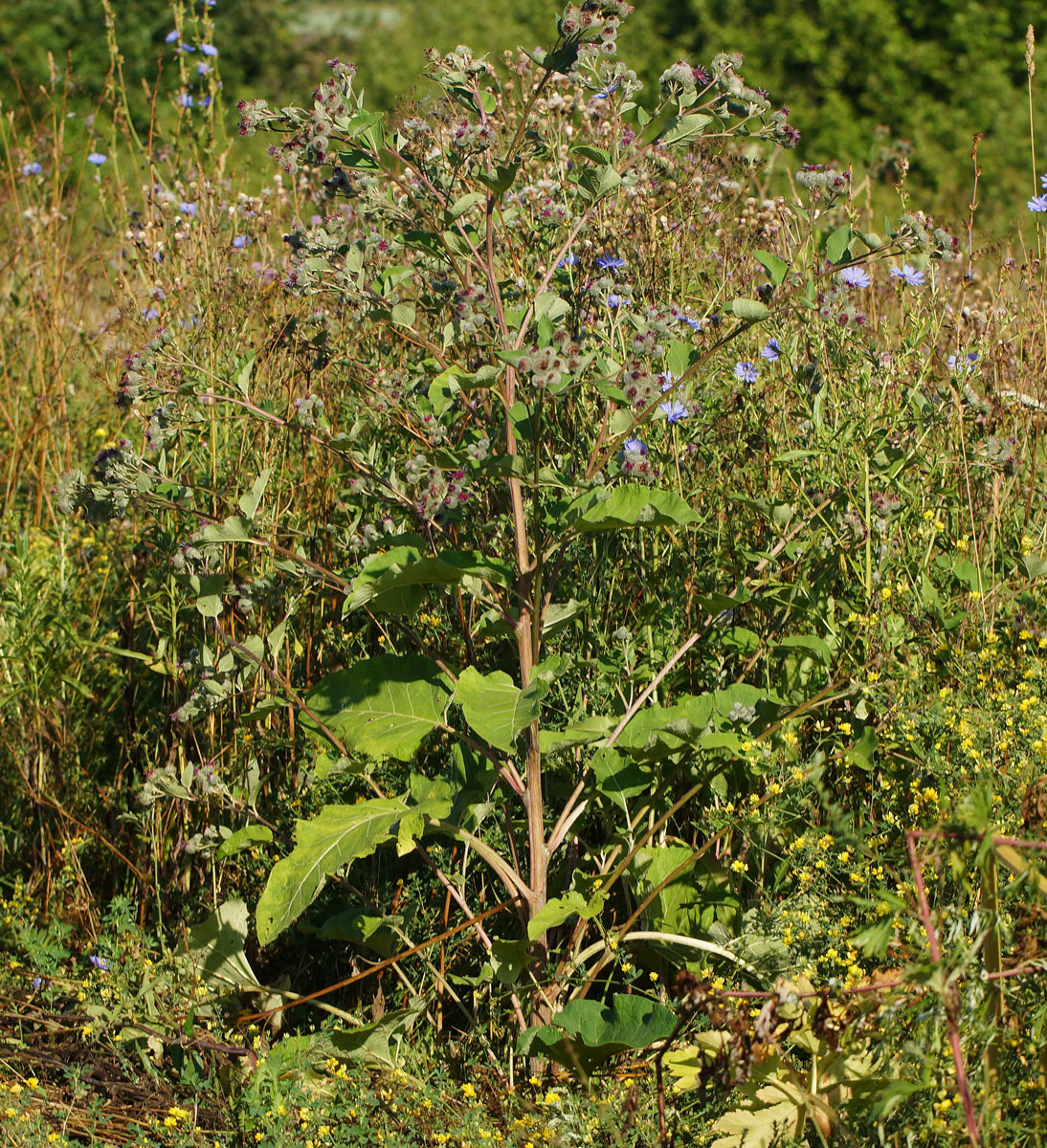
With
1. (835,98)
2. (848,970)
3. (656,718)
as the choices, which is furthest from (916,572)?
(835,98)

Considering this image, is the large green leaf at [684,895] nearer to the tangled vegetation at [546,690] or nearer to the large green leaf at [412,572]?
the tangled vegetation at [546,690]

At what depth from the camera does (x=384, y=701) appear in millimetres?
2348

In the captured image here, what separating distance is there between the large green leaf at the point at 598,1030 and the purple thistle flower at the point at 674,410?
1.17 meters

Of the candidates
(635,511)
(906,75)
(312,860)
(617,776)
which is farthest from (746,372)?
(906,75)

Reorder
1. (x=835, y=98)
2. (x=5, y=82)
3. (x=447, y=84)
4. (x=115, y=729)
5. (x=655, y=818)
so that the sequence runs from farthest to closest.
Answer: (x=5, y=82) → (x=835, y=98) → (x=115, y=729) → (x=655, y=818) → (x=447, y=84)

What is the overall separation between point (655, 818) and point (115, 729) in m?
1.55

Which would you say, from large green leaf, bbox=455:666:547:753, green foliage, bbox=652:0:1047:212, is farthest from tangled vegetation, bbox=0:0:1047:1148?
green foliage, bbox=652:0:1047:212

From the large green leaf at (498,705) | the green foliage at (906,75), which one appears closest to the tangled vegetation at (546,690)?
the large green leaf at (498,705)

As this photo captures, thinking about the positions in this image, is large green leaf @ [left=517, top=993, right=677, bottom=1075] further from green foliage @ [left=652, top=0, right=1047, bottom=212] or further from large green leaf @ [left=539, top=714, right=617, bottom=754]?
green foliage @ [left=652, top=0, right=1047, bottom=212]

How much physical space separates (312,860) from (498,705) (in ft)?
1.44

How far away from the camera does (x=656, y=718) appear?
236cm

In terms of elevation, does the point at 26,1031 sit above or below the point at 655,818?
below

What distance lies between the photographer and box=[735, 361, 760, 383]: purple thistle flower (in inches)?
107

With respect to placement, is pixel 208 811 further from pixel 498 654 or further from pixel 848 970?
pixel 848 970
